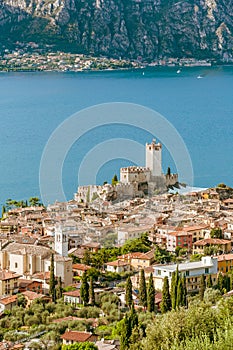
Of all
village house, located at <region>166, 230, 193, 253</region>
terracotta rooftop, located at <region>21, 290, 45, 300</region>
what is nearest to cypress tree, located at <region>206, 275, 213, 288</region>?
village house, located at <region>166, 230, 193, 253</region>

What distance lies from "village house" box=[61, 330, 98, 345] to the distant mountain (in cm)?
13795

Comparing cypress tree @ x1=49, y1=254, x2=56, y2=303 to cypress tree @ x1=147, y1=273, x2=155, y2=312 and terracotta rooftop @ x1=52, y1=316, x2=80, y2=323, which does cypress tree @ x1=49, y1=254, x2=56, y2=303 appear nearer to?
terracotta rooftop @ x1=52, y1=316, x2=80, y2=323

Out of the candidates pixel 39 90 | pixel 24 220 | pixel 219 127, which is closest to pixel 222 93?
pixel 39 90

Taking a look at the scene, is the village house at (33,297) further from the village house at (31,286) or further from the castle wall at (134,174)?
the castle wall at (134,174)

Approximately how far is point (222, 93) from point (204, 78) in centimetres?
2791

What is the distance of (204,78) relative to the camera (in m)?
137

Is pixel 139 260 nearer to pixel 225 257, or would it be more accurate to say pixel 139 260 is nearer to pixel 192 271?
pixel 192 271

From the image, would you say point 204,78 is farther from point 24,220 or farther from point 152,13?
point 24,220

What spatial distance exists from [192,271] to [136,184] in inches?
524

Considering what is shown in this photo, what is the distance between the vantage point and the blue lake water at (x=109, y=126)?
2048 inches

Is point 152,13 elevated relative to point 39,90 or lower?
elevated

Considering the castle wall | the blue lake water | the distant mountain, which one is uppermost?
the distant mountain

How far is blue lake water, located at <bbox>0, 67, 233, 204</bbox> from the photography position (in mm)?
52031

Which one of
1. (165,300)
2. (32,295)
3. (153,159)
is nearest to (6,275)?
(32,295)
